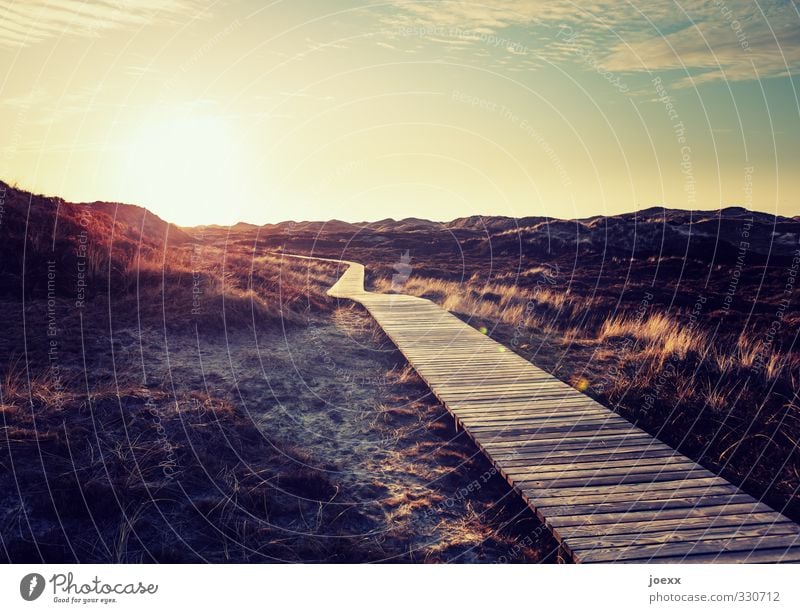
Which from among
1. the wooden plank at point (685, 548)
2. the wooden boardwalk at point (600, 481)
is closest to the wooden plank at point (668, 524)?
the wooden boardwalk at point (600, 481)

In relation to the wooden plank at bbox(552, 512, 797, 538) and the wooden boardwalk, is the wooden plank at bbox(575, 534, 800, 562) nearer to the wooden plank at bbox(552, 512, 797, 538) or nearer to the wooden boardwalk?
the wooden boardwalk

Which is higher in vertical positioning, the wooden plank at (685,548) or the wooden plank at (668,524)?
the wooden plank at (668,524)

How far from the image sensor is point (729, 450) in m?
6.95

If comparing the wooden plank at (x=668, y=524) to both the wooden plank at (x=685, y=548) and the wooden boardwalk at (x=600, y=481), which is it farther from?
the wooden plank at (x=685, y=548)

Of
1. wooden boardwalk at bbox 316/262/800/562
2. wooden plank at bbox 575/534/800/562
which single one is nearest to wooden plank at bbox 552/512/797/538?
wooden boardwalk at bbox 316/262/800/562

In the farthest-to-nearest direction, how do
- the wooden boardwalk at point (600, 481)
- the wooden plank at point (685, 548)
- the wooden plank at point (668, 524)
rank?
1. the wooden plank at point (668, 524)
2. the wooden boardwalk at point (600, 481)
3. the wooden plank at point (685, 548)

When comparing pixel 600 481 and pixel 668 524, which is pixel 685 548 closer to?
pixel 668 524

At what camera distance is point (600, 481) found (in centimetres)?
566

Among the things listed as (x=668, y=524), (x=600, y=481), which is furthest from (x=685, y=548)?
(x=600, y=481)

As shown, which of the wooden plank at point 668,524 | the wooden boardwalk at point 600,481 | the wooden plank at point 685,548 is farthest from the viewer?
the wooden plank at point 668,524

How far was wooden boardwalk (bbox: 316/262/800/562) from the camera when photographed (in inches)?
179

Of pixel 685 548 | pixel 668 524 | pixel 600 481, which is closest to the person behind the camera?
pixel 685 548

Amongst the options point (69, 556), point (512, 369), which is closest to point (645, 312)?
point (512, 369)

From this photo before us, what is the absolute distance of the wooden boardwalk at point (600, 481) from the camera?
4.54 metres
